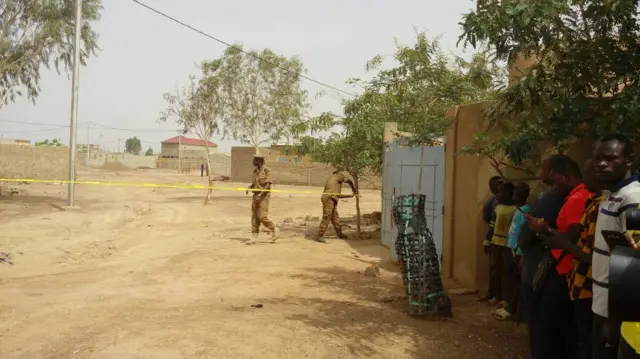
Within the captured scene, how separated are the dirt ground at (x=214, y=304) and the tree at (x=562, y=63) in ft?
6.25

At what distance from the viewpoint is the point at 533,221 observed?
10.3 ft

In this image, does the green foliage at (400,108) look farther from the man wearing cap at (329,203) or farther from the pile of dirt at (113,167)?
the pile of dirt at (113,167)

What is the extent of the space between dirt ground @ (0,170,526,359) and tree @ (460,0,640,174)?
6.25 ft

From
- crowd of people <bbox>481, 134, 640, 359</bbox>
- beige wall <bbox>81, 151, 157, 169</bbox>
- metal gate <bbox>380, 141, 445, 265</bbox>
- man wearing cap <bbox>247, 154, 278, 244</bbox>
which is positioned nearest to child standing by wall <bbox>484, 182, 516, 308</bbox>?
crowd of people <bbox>481, 134, 640, 359</bbox>

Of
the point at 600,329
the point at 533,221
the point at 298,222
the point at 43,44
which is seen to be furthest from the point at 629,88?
the point at 43,44

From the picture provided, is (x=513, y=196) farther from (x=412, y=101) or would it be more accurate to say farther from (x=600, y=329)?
(x=412, y=101)

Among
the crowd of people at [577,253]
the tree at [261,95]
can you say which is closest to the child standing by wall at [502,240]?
the crowd of people at [577,253]

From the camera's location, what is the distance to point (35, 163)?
29.0 meters

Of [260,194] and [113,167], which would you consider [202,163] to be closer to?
[113,167]

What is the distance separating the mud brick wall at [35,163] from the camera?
95.1 feet

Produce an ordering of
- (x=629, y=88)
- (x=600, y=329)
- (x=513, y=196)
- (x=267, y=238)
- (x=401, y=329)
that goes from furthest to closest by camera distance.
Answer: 1. (x=267, y=238)
2. (x=513, y=196)
3. (x=401, y=329)
4. (x=629, y=88)
5. (x=600, y=329)

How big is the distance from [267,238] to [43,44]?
16768mm

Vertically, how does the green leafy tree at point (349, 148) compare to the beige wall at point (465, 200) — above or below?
above

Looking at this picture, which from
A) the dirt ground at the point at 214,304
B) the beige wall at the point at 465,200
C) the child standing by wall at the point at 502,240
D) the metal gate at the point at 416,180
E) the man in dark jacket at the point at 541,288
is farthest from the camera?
the metal gate at the point at 416,180
